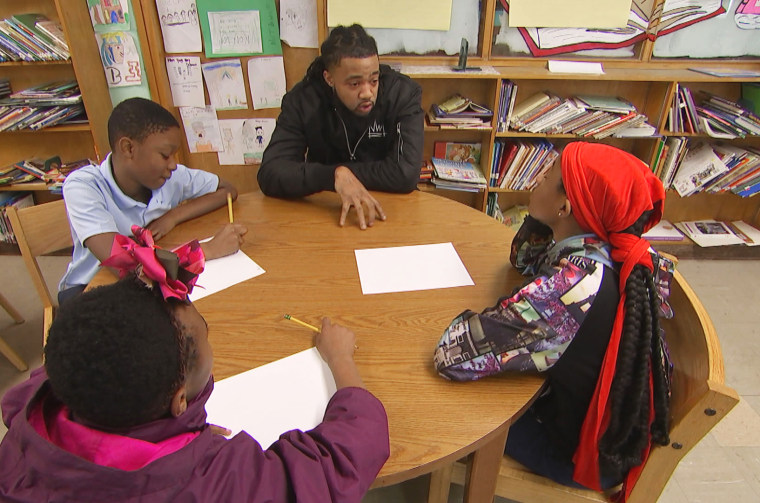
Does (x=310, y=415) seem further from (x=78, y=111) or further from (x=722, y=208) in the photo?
(x=722, y=208)

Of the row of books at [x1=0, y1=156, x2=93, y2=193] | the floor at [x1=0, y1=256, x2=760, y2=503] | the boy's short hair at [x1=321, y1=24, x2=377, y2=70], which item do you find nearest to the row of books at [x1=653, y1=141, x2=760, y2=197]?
the floor at [x1=0, y1=256, x2=760, y2=503]

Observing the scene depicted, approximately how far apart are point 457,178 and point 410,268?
1.44 meters

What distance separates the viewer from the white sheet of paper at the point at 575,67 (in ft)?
7.72

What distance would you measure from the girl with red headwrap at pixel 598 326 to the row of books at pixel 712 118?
1922mm

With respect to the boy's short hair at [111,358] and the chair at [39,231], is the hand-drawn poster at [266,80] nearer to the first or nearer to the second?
the chair at [39,231]

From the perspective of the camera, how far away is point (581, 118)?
2.45 m

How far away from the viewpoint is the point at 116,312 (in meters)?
0.52

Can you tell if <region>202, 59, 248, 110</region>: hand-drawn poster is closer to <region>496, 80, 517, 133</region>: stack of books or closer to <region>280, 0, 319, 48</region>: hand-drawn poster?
<region>280, 0, 319, 48</region>: hand-drawn poster

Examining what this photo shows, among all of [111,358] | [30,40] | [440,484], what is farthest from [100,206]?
[30,40]

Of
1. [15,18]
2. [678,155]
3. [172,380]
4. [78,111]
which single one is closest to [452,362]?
[172,380]

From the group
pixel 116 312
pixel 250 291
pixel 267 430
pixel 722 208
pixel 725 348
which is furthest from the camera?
pixel 722 208

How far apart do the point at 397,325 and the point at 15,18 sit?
2.58 metres

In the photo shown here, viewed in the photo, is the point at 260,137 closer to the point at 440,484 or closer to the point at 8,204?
the point at 8,204

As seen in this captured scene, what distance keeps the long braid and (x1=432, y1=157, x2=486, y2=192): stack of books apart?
1681mm
